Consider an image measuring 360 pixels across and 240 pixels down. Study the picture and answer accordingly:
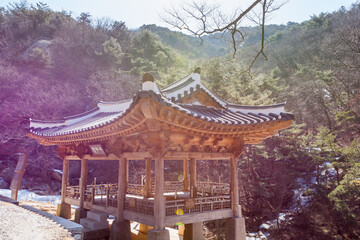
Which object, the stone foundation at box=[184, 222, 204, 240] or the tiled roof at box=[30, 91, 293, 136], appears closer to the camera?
the tiled roof at box=[30, 91, 293, 136]

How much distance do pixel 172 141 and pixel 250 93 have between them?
17.2 meters

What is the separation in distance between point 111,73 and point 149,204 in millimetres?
24411

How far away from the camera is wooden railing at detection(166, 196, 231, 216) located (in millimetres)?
7324

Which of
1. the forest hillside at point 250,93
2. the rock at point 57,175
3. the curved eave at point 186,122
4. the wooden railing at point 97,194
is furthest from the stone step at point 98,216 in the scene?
the rock at point 57,175

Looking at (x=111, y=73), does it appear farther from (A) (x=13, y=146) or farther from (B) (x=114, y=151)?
(B) (x=114, y=151)

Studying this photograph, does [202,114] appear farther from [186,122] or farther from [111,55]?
[111,55]

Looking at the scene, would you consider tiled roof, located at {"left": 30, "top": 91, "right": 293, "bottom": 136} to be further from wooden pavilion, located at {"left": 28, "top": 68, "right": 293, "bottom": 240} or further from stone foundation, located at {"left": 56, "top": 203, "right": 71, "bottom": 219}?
stone foundation, located at {"left": 56, "top": 203, "right": 71, "bottom": 219}

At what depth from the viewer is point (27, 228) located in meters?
4.99

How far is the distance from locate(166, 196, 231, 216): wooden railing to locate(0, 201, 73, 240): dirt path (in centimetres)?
300

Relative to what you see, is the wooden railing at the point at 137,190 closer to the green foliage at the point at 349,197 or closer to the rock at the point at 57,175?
the green foliage at the point at 349,197

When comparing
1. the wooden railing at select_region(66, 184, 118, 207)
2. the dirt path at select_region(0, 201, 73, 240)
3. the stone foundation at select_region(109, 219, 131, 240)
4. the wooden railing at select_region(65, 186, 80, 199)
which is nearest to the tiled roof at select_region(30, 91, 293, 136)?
the wooden railing at select_region(66, 184, 118, 207)

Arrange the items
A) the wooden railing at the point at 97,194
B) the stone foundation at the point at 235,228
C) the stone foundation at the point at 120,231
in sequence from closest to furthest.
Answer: the stone foundation at the point at 120,231 → the stone foundation at the point at 235,228 → the wooden railing at the point at 97,194

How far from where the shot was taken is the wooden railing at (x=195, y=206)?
7.32m

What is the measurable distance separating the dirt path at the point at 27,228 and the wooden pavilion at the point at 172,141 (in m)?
2.55
